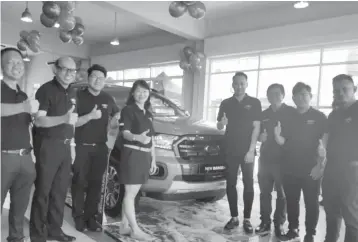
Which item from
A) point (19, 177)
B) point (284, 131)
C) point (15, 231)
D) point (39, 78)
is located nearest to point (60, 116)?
point (19, 177)

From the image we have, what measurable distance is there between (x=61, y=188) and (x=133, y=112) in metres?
0.91

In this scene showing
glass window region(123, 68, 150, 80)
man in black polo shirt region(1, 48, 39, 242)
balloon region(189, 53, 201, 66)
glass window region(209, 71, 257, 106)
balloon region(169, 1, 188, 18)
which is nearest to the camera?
man in black polo shirt region(1, 48, 39, 242)

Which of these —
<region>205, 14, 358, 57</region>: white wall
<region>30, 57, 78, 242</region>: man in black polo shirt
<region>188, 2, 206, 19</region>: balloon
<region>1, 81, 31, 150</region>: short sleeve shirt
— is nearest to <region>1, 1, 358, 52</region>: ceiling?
<region>205, 14, 358, 57</region>: white wall

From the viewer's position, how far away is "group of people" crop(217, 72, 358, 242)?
2543mm

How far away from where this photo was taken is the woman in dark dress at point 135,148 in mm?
2848

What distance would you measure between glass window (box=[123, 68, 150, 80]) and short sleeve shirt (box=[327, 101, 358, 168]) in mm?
9743

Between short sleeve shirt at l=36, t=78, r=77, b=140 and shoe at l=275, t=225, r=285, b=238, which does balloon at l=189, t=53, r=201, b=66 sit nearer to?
shoe at l=275, t=225, r=285, b=238

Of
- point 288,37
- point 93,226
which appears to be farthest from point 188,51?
point 93,226

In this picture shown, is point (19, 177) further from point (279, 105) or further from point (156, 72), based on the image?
point (156, 72)

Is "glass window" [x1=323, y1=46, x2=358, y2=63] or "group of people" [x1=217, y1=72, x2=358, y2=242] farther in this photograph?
"glass window" [x1=323, y1=46, x2=358, y2=63]

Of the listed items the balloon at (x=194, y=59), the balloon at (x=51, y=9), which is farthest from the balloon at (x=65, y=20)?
the balloon at (x=194, y=59)

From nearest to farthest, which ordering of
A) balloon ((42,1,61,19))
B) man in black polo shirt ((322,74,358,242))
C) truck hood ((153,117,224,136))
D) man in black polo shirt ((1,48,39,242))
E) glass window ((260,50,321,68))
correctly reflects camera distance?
man in black polo shirt ((1,48,39,242))
man in black polo shirt ((322,74,358,242))
truck hood ((153,117,224,136))
balloon ((42,1,61,19))
glass window ((260,50,321,68))

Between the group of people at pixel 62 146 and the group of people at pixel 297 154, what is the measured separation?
3.39ft

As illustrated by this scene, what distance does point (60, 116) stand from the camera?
2539mm
